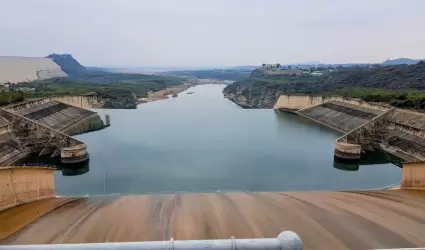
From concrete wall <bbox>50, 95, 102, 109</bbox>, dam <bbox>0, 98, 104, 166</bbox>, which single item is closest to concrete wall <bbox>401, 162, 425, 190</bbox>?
dam <bbox>0, 98, 104, 166</bbox>

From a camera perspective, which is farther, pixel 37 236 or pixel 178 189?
pixel 178 189

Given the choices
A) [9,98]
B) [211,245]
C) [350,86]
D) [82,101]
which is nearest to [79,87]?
[82,101]

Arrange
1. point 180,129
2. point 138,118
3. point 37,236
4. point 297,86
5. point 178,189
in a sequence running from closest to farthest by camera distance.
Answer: point 37,236 < point 178,189 < point 180,129 < point 138,118 < point 297,86

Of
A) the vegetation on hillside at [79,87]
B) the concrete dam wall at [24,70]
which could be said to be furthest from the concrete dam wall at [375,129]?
the concrete dam wall at [24,70]

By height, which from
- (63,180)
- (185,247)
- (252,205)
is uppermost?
(185,247)

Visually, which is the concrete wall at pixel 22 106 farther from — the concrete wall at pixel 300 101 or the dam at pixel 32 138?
the concrete wall at pixel 300 101

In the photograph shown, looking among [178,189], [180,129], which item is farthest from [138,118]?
[178,189]

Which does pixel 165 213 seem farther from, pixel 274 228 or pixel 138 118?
pixel 138 118

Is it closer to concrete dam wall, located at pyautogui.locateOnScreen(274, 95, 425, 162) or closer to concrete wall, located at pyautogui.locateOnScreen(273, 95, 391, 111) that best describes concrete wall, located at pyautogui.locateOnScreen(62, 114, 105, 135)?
concrete dam wall, located at pyautogui.locateOnScreen(274, 95, 425, 162)
